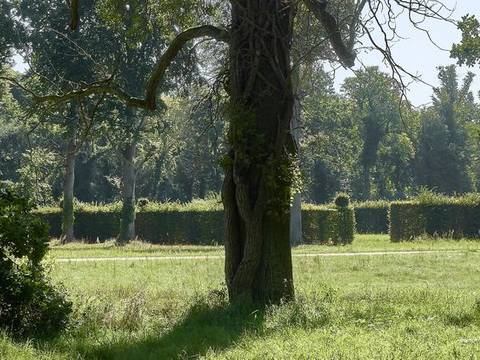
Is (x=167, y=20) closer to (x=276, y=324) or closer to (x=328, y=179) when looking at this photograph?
(x=276, y=324)

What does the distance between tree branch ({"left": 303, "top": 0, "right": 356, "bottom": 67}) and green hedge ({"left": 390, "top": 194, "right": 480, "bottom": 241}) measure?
954 inches

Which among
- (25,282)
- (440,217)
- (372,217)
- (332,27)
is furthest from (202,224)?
(25,282)

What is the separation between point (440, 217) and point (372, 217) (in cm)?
1709

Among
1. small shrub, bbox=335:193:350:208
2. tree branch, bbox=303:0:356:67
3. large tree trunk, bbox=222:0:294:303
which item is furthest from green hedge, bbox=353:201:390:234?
large tree trunk, bbox=222:0:294:303

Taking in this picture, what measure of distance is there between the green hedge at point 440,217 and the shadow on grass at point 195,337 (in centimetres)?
2643

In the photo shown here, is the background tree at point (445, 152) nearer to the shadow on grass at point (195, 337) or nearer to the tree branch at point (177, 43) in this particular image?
the tree branch at point (177, 43)

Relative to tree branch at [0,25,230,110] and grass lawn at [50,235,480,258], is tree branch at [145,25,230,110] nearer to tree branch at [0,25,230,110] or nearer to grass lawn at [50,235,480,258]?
tree branch at [0,25,230,110]

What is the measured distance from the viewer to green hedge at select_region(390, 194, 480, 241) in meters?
35.1

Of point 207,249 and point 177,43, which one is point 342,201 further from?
point 177,43

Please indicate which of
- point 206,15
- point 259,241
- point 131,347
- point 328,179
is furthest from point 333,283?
point 328,179

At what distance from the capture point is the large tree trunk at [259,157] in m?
10.1

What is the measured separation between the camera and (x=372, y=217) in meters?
52.4

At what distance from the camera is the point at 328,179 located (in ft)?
216

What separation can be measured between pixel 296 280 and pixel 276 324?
22.4ft
